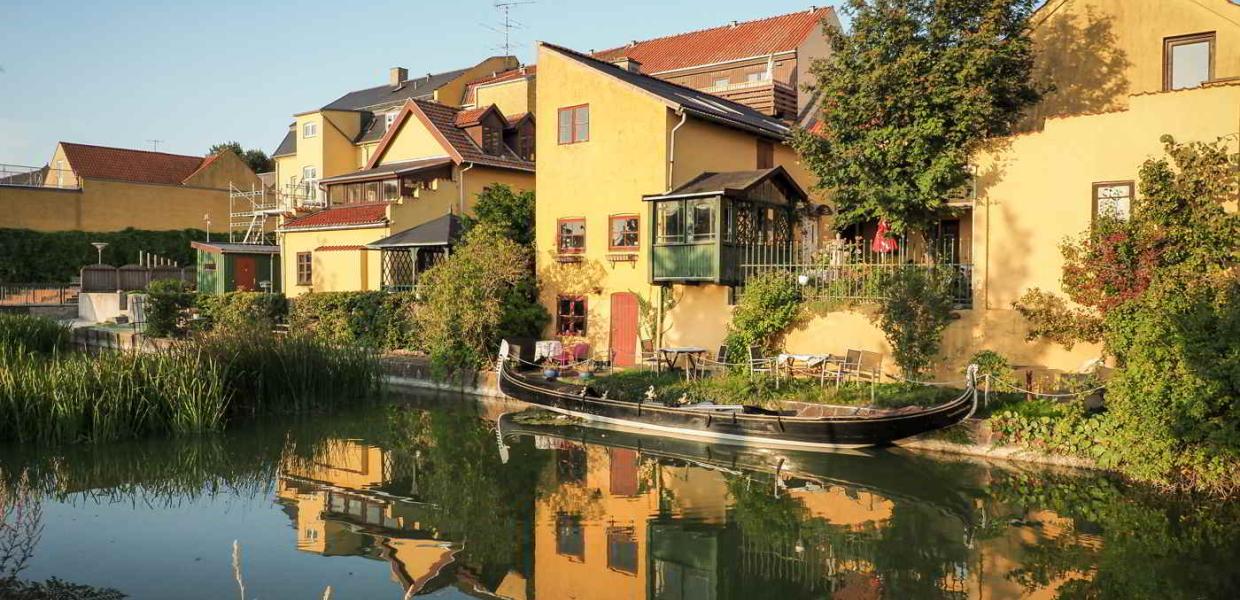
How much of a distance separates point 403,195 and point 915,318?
20.0m

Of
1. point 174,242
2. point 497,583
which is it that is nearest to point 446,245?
point 497,583

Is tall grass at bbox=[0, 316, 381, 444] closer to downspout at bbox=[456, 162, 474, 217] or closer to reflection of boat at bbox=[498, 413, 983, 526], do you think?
reflection of boat at bbox=[498, 413, 983, 526]

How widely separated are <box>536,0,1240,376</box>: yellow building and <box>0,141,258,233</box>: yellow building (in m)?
32.6

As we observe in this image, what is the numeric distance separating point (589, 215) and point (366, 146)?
942 inches

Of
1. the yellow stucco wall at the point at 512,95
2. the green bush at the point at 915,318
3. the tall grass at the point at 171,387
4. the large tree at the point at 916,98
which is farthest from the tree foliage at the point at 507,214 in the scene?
the green bush at the point at 915,318

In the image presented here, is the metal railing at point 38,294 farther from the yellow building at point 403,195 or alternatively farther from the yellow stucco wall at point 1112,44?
the yellow stucco wall at point 1112,44

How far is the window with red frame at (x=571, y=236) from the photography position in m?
23.8

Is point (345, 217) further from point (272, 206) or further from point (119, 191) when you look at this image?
point (119, 191)

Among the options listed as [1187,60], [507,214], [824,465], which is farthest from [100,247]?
[1187,60]

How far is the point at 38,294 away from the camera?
4244 cm

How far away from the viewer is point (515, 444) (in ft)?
55.1

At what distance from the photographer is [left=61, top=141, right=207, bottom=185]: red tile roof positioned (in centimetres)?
5038

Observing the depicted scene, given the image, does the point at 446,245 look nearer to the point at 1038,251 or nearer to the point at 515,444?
the point at 515,444

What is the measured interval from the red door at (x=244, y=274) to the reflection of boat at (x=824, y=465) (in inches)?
913
